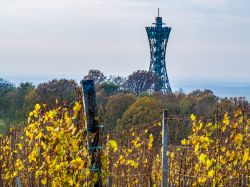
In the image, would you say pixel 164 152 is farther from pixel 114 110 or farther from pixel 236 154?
pixel 114 110

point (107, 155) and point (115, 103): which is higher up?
point (115, 103)

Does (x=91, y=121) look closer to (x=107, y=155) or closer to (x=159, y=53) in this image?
(x=107, y=155)

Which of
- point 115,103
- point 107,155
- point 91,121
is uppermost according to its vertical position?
point 115,103

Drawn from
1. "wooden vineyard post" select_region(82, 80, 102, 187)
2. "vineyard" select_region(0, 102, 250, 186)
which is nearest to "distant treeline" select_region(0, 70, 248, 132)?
"vineyard" select_region(0, 102, 250, 186)

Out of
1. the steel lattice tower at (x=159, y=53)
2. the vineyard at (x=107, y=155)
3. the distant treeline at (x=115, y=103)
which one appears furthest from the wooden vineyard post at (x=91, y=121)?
the steel lattice tower at (x=159, y=53)

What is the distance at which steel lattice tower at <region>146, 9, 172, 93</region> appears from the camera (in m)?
90.6

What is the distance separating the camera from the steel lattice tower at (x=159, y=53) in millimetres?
90625

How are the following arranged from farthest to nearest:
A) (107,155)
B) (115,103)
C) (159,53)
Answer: (159,53)
(115,103)
(107,155)

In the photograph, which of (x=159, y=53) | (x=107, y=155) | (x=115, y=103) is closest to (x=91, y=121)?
(x=107, y=155)

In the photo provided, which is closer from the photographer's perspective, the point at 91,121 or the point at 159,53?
the point at 91,121

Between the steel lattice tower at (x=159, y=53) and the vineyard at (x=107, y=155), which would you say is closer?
the vineyard at (x=107, y=155)

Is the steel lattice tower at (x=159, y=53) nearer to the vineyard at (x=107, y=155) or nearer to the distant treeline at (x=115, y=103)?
the distant treeline at (x=115, y=103)

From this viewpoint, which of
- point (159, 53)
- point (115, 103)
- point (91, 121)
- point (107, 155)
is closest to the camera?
point (91, 121)

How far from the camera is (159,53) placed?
302 ft
